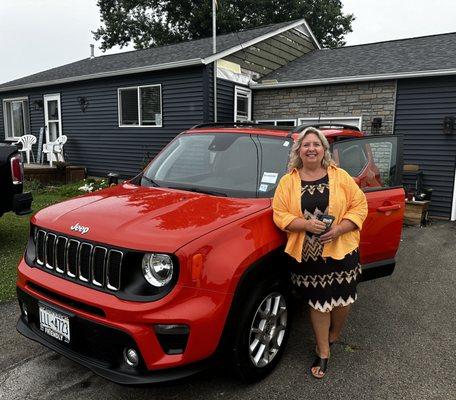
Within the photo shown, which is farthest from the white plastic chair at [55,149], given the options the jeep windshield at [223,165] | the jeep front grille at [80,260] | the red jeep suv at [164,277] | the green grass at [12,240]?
the jeep front grille at [80,260]

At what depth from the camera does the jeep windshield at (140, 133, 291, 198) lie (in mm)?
3219

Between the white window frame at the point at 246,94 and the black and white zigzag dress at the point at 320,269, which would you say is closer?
the black and white zigzag dress at the point at 320,269

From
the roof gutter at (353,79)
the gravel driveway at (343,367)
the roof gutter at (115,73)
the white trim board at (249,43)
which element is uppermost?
the white trim board at (249,43)

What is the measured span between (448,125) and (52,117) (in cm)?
1217

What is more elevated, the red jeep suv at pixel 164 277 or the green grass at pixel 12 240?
the red jeep suv at pixel 164 277

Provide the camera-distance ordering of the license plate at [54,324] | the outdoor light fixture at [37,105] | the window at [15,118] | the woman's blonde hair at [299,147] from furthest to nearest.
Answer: the window at [15,118], the outdoor light fixture at [37,105], the woman's blonde hair at [299,147], the license plate at [54,324]

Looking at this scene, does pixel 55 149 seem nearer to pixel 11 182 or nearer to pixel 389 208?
pixel 11 182

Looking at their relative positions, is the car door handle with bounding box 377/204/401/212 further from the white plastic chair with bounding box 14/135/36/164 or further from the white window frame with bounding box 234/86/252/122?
the white plastic chair with bounding box 14/135/36/164

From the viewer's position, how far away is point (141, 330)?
86.4 inches

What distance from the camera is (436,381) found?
2889mm

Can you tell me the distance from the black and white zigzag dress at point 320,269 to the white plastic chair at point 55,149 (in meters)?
12.2

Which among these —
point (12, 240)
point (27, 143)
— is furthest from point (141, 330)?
point (27, 143)

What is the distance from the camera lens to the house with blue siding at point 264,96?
9.21 metres

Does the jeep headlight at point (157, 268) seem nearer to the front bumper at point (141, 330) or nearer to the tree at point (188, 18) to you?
the front bumper at point (141, 330)
